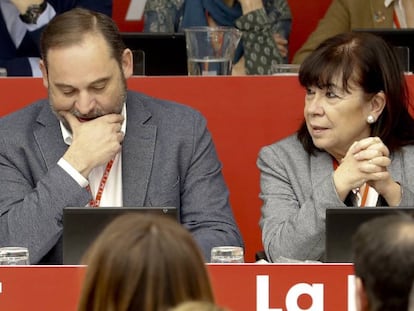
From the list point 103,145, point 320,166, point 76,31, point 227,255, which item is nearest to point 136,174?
point 103,145

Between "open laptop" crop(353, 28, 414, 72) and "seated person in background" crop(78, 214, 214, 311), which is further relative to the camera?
"open laptop" crop(353, 28, 414, 72)

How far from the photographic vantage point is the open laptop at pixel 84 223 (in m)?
3.20

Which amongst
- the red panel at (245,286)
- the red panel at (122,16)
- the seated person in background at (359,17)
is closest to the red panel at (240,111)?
the seated person in background at (359,17)

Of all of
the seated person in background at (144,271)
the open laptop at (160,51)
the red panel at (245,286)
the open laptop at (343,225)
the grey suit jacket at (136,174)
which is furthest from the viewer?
the open laptop at (160,51)

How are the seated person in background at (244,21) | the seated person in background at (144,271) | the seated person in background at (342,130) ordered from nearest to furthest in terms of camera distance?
the seated person in background at (144,271), the seated person in background at (342,130), the seated person in background at (244,21)

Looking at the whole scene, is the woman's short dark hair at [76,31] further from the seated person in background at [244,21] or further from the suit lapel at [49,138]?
the seated person in background at [244,21]

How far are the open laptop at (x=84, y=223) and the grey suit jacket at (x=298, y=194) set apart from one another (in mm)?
686

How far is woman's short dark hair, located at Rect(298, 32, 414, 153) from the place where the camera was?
4051 mm

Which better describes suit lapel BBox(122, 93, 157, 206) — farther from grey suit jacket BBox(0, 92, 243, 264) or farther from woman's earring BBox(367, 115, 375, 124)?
woman's earring BBox(367, 115, 375, 124)

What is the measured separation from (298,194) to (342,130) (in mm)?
264

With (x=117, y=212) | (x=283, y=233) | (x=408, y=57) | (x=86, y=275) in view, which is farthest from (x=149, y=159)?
Answer: (x=86, y=275)

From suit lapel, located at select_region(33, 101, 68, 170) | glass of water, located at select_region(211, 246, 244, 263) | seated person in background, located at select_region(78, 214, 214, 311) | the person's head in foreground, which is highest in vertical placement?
the person's head in foreground

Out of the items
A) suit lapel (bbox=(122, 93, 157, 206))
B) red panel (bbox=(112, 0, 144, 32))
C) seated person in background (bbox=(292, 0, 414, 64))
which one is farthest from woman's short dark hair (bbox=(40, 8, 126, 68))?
red panel (bbox=(112, 0, 144, 32))

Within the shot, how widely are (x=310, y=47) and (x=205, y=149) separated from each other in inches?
92.5
